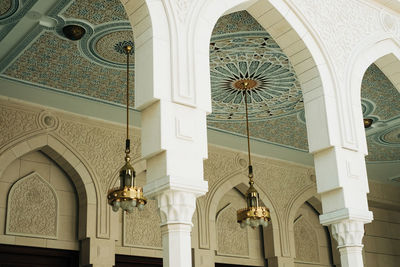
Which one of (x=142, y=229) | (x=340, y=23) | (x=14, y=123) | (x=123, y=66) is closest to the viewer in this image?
(x=340, y=23)

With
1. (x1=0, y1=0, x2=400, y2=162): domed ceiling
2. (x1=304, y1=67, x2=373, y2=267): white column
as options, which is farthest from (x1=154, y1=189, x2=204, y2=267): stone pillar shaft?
(x1=0, y1=0, x2=400, y2=162): domed ceiling

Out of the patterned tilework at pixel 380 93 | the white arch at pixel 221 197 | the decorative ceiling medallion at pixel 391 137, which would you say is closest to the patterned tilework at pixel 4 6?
the patterned tilework at pixel 380 93

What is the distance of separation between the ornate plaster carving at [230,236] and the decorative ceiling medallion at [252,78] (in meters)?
1.46

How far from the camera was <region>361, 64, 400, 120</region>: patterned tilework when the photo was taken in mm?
5855

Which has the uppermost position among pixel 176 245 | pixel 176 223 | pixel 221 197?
pixel 221 197

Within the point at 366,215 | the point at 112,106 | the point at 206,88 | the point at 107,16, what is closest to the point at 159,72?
the point at 206,88

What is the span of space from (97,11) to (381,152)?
517 centimetres

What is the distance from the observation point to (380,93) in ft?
20.6

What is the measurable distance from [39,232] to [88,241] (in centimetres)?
51

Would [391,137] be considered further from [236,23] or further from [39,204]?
[39,204]

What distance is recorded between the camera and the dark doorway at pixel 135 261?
20.7 ft

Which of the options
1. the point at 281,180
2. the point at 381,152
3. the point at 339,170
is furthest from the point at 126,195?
the point at 381,152

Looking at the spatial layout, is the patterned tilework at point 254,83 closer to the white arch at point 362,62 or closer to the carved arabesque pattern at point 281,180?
the carved arabesque pattern at point 281,180

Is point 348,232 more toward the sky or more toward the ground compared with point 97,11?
more toward the ground
